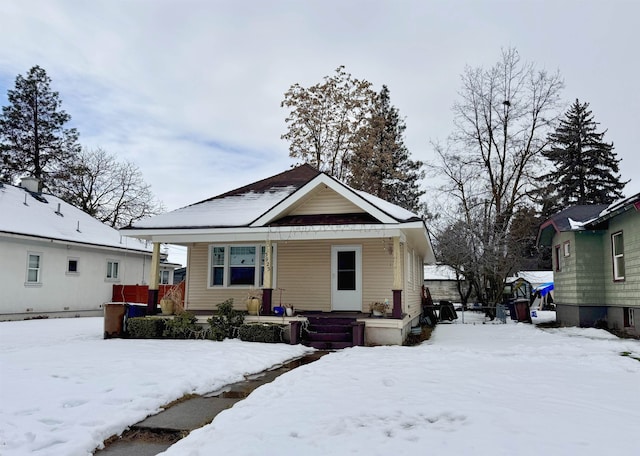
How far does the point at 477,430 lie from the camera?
4.44 meters

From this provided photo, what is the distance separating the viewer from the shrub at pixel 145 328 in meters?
12.3

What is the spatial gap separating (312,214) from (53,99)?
29.1m

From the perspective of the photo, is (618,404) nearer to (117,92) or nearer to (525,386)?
(525,386)

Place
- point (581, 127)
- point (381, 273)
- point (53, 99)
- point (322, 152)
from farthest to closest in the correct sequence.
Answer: point (581, 127) < point (53, 99) < point (322, 152) < point (381, 273)

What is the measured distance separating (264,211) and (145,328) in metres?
4.82

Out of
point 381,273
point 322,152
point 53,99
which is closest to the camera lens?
point 381,273

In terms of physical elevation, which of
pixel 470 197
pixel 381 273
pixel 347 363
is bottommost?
pixel 347 363

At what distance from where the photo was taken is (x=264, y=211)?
14250mm

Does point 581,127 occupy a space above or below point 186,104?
above

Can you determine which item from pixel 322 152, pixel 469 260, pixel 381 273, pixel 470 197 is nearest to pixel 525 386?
pixel 381 273

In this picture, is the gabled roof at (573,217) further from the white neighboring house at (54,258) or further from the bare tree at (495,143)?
the white neighboring house at (54,258)

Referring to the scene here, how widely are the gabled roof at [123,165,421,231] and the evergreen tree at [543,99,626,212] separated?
33064mm

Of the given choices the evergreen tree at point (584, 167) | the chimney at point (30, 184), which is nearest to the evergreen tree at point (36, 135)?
the chimney at point (30, 184)

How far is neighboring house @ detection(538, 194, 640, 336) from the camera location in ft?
42.0
